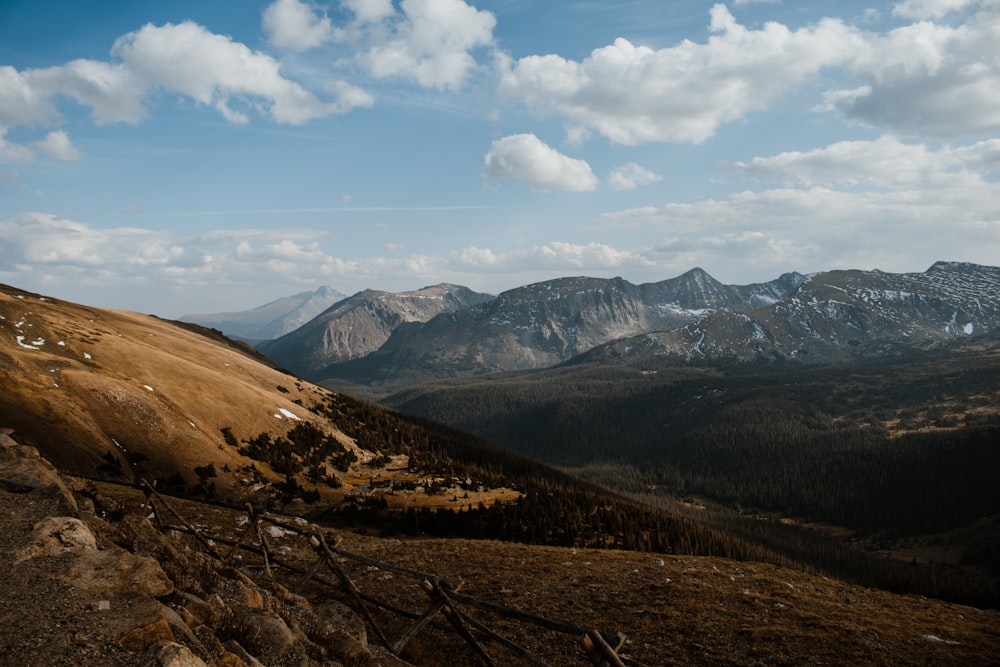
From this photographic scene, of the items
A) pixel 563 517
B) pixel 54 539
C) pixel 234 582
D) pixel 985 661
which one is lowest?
pixel 563 517

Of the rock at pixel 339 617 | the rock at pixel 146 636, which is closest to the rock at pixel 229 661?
the rock at pixel 146 636

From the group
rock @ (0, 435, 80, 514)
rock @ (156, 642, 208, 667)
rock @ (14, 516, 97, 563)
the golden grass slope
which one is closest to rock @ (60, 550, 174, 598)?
rock @ (14, 516, 97, 563)

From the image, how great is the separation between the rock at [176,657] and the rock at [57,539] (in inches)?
222

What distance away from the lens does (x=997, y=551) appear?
15900cm

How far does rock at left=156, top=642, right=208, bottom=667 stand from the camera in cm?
870

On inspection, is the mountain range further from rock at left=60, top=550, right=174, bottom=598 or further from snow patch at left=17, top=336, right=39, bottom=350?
snow patch at left=17, top=336, right=39, bottom=350

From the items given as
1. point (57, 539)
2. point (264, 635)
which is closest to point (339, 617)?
point (264, 635)

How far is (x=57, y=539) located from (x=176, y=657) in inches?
258

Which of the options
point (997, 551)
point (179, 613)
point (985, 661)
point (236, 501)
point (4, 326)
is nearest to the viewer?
point (179, 613)

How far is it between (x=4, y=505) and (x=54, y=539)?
399 cm

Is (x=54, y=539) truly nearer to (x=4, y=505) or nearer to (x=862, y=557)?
(x=4, y=505)

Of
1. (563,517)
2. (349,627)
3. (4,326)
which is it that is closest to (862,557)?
(563,517)

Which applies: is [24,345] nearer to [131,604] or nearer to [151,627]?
[131,604]

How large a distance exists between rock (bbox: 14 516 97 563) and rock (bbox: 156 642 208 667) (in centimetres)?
563
